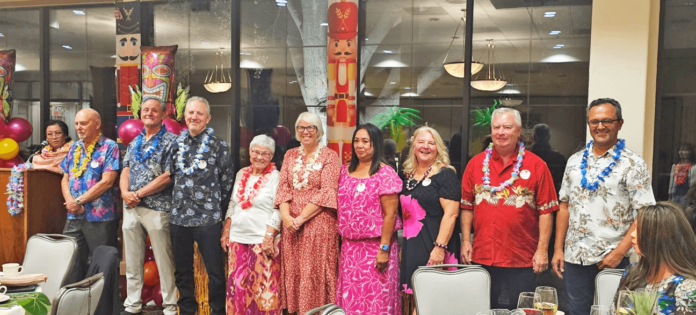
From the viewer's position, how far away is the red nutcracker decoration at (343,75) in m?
5.48

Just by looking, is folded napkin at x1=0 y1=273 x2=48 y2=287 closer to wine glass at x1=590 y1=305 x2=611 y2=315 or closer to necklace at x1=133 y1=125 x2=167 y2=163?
necklace at x1=133 y1=125 x2=167 y2=163

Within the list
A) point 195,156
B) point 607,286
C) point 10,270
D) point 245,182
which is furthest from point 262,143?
point 607,286

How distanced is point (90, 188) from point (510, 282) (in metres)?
3.53

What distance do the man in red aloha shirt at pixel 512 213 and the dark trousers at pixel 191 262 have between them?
6.86ft

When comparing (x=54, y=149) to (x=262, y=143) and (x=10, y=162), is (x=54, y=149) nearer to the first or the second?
(x=10, y=162)

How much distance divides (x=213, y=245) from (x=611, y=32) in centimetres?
353

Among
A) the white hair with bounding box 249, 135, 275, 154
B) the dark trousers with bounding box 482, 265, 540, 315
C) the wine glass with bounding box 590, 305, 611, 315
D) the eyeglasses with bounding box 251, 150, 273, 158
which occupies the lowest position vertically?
the dark trousers with bounding box 482, 265, 540, 315

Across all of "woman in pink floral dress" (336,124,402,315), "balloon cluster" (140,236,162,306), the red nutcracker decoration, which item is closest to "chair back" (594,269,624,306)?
"woman in pink floral dress" (336,124,402,315)

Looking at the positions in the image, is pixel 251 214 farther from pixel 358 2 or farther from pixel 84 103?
pixel 84 103

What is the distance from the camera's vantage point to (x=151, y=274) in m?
5.45

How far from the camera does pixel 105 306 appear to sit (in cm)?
348

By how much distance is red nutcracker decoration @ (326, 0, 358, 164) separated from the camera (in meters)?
5.48

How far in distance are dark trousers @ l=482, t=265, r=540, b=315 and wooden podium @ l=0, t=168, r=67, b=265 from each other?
381cm

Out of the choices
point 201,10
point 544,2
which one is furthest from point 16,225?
point 544,2
